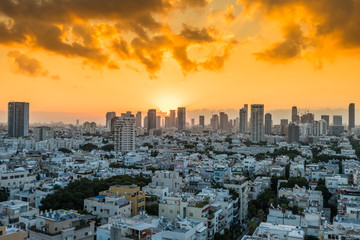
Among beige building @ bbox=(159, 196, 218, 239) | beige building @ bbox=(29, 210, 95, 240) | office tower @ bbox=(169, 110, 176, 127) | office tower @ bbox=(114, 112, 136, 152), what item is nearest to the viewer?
beige building @ bbox=(29, 210, 95, 240)

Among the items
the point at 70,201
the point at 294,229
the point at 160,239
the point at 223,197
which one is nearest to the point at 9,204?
the point at 70,201

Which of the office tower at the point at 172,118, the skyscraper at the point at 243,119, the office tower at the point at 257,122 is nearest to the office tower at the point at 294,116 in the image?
the skyscraper at the point at 243,119

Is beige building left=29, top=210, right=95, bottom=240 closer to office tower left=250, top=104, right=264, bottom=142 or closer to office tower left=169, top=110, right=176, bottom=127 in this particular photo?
office tower left=250, top=104, right=264, bottom=142

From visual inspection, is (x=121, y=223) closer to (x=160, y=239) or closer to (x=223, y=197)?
(x=160, y=239)

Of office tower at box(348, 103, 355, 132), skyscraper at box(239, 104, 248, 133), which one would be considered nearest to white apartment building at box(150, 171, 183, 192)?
skyscraper at box(239, 104, 248, 133)

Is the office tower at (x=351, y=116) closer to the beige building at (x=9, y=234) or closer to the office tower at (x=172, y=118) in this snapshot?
the office tower at (x=172, y=118)

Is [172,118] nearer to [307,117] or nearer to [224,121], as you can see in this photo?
[224,121]
